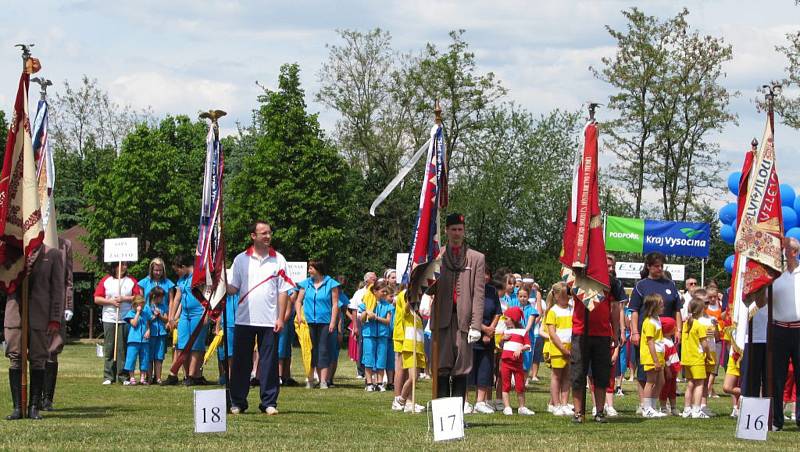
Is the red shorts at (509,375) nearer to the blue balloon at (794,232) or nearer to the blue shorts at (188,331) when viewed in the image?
the blue shorts at (188,331)

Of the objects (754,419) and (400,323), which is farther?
(400,323)

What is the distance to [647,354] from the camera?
1602 centimetres

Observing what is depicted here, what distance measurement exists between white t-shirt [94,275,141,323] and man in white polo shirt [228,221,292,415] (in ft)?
23.9

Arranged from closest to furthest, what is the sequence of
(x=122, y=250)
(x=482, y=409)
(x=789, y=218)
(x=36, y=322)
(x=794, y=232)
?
(x=36, y=322), (x=482, y=409), (x=122, y=250), (x=794, y=232), (x=789, y=218)

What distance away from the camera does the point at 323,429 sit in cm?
1229

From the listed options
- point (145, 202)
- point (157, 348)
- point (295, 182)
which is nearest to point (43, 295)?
point (157, 348)

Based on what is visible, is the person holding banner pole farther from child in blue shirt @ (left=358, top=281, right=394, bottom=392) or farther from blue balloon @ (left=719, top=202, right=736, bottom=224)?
blue balloon @ (left=719, top=202, right=736, bottom=224)

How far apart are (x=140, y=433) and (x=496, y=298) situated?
541cm

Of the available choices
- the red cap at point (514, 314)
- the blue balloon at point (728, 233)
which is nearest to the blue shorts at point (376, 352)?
the red cap at point (514, 314)

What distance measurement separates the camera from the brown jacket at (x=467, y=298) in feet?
40.9

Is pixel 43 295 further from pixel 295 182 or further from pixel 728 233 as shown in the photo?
pixel 295 182

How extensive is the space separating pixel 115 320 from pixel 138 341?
0.63 metres

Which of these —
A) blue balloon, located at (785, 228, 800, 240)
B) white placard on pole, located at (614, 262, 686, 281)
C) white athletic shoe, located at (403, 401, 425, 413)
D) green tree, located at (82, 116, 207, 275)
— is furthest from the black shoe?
green tree, located at (82, 116, 207, 275)

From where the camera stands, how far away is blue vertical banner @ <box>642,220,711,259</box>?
132 ft
